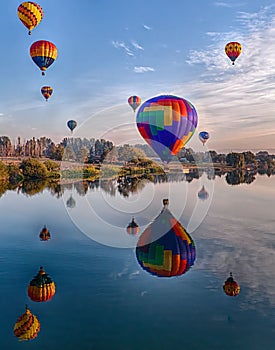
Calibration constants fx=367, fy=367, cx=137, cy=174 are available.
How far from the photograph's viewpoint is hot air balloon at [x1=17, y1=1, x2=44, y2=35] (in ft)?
76.1

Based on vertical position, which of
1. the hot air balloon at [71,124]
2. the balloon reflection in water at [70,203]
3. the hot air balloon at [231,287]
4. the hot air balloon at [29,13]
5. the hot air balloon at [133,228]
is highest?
the hot air balloon at [29,13]

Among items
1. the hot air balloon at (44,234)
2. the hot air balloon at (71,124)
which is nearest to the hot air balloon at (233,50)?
the hot air balloon at (44,234)

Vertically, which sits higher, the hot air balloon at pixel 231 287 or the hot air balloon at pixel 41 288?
the hot air balloon at pixel 231 287

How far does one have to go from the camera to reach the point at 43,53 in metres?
24.2

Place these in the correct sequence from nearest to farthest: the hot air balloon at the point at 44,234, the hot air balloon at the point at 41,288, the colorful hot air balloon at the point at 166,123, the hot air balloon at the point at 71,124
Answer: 1. the hot air balloon at the point at 41,288
2. the hot air balloon at the point at 44,234
3. the colorful hot air balloon at the point at 166,123
4. the hot air balloon at the point at 71,124

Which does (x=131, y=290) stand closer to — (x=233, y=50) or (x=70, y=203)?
(x=70, y=203)

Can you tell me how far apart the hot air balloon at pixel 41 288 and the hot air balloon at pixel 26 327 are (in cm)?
92

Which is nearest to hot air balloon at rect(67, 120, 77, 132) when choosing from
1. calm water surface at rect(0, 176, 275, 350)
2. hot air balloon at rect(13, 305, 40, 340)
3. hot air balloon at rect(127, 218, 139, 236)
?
calm water surface at rect(0, 176, 275, 350)

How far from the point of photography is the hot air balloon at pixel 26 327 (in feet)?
23.7

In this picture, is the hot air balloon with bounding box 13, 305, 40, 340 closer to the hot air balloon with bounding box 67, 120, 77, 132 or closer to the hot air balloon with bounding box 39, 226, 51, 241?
the hot air balloon with bounding box 39, 226, 51, 241

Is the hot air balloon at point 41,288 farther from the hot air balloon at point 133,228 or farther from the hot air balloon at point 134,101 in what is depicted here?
the hot air balloon at point 134,101

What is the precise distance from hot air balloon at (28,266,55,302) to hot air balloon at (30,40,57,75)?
18.0m

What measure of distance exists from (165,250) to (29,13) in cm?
1816

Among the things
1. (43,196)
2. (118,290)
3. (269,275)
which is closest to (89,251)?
(118,290)
